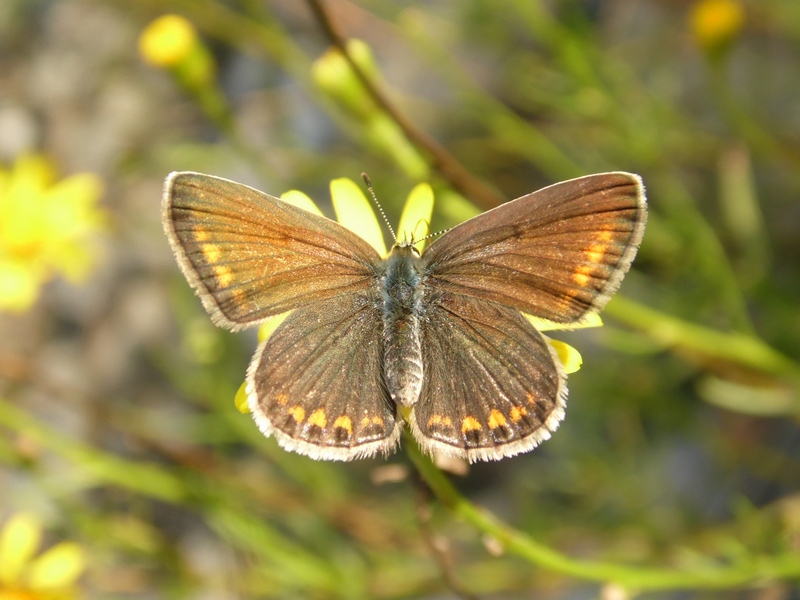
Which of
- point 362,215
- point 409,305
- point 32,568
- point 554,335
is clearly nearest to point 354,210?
point 362,215

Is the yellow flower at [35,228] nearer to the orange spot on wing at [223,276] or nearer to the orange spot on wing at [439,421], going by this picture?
the orange spot on wing at [223,276]

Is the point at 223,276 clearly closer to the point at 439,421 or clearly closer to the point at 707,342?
the point at 439,421

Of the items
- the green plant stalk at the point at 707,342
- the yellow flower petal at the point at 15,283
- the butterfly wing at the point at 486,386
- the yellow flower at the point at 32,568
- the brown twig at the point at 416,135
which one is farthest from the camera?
the yellow flower petal at the point at 15,283

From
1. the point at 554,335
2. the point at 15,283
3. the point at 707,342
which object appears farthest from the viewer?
the point at 15,283

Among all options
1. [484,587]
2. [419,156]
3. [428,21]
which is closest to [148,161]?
[428,21]

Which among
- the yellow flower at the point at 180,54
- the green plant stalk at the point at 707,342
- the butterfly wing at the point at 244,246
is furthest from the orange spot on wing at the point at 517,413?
the yellow flower at the point at 180,54

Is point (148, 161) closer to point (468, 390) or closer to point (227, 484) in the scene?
point (227, 484)
